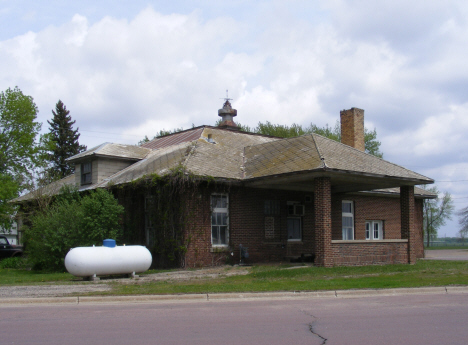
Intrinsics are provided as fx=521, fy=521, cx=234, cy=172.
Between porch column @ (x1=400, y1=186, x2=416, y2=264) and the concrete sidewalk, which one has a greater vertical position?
porch column @ (x1=400, y1=186, x2=416, y2=264)

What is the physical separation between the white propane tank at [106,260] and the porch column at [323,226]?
5726mm

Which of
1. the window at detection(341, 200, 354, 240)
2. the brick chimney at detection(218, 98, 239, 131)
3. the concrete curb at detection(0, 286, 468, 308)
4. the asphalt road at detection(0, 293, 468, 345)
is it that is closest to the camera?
the asphalt road at detection(0, 293, 468, 345)

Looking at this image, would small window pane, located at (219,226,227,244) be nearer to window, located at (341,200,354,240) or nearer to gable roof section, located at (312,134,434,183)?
gable roof section, located at (312,134,434,183)

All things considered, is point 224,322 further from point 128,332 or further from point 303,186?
point 303,186

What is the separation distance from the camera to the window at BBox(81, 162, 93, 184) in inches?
956

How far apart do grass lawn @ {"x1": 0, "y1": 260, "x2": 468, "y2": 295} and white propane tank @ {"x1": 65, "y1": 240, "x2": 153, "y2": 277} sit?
1.62 feet

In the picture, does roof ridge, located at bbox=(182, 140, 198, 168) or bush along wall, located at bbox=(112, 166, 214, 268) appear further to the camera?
roof ridge, located at bbox=(182, 140, 198, 168)

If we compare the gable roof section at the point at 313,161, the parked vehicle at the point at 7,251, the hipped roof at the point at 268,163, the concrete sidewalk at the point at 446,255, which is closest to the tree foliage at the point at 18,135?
the parked vehicle at the point at 7,251

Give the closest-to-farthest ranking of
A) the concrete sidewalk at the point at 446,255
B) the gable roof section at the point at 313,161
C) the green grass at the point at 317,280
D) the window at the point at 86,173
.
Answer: the green grass at the point at 317,280 → the gable roof section at the point at 313,161 → the window at the point at 86,173 → the concrete sidewalk at the point at 446,255

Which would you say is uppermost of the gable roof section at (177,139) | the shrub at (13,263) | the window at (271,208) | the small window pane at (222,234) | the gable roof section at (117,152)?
the gable roof section at (177,139)

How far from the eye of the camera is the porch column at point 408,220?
67.2 feet

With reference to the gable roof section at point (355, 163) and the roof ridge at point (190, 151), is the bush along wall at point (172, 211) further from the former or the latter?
the gable roof section at point (355, 163)

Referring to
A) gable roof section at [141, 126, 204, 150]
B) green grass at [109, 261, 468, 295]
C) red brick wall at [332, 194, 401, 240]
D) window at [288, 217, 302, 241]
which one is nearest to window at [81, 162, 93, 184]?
gable roof section at [141, 126, 204, 150]

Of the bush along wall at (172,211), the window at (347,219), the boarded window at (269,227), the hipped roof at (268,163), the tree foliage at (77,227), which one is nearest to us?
the hipped roof at (268,163)
